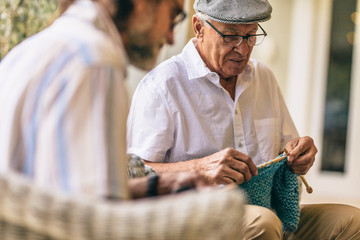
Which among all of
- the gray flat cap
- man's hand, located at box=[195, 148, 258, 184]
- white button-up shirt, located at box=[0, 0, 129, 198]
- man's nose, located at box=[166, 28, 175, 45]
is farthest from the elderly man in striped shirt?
the gray flat cap

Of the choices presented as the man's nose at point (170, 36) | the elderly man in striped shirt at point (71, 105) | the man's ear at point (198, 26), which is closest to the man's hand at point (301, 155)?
the man's ear at point (198, 26)

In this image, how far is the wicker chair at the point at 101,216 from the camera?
88 cm

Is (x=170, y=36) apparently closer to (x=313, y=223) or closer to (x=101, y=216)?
(x=101, y=216)

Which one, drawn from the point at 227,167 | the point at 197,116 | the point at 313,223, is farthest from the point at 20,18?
the point at 313,223

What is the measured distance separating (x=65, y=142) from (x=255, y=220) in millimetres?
1013

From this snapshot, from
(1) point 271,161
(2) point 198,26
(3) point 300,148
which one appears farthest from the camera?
(2) point 198,26

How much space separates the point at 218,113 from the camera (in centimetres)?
212

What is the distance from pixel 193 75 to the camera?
2135 millimetres

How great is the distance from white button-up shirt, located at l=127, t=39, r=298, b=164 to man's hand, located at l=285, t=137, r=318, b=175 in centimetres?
11

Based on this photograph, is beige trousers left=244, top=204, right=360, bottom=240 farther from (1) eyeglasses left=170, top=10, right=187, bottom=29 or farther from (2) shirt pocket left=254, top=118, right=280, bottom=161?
(1) eyeglasses left=170, top=10, right=187, bottom=29

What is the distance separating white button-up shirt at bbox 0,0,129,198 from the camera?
92 cm

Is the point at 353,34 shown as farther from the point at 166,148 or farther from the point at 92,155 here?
the point at 92,155

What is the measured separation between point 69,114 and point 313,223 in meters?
1.44

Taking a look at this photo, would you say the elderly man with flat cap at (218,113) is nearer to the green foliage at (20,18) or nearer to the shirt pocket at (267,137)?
the shirt pocket at (267,137)
